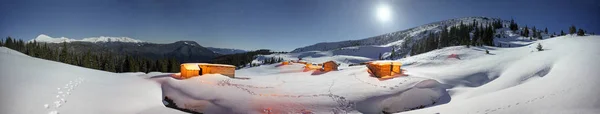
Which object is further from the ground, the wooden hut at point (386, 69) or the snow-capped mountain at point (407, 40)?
the snow-capped mountain at point (407, 40)

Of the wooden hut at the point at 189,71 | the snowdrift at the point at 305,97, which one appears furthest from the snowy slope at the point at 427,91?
the wooden hut at the point at 189,71

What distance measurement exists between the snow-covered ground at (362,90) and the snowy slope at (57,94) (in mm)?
12

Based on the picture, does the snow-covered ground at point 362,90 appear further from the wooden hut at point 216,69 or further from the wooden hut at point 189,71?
the wooden hut at point 216,69

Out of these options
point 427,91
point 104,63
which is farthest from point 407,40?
point 427,91

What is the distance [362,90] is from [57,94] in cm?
730

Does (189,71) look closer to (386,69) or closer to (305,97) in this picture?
(305,97)

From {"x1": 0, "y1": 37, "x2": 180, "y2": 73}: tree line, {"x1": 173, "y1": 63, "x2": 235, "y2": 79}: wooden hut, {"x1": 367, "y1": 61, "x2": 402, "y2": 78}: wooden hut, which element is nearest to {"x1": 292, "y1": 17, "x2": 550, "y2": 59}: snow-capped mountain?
{"x1": 367, "y1": 61, "x2": 402, "y2": 78}: wooden hut

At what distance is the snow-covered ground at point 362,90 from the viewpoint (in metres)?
4.00

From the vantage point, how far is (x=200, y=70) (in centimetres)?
1093

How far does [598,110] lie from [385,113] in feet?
15.1

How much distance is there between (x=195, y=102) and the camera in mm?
7480

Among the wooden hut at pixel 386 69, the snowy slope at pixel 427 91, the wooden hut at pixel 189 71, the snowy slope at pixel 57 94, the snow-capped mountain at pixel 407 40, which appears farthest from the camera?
the snow-capped mountain at pixel 407 40

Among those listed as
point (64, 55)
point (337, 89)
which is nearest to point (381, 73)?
point (337, 89)

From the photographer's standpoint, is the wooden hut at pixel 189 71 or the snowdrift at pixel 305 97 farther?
the wooden hut at pixel 189 71
